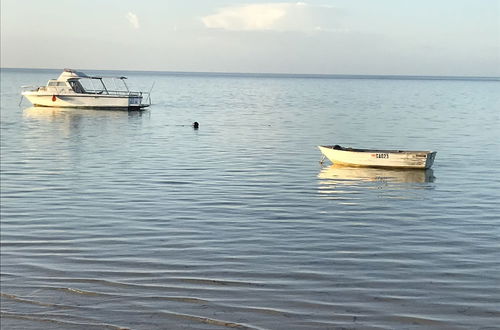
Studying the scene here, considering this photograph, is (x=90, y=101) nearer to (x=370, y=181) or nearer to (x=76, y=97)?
(x=76, y=97)

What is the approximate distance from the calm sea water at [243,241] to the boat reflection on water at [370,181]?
146 millimetres

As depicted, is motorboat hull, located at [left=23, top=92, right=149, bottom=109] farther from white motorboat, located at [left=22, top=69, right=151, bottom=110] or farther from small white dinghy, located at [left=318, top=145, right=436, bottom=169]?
small white dinghy, located at [left=318, top=145, right=436, bottom=169]

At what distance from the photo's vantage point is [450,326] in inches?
462

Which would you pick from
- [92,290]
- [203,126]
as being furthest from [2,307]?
[203,126]

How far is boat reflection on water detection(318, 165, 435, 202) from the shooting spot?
2677cm

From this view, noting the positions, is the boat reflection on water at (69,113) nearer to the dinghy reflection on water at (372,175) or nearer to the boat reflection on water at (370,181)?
the dinghy reflection on water at (372,175)

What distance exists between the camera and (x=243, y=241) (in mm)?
18062

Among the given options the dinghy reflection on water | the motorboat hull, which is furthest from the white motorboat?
the dinghy reflection on water

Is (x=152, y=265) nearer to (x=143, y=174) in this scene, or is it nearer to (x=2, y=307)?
(x=2, y=307)

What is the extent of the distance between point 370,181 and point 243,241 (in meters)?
12.3

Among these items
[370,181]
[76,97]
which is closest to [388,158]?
[370,181]

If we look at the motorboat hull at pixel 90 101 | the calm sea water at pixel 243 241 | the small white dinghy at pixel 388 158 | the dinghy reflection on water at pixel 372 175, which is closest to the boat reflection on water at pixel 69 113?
the motorboat hull at pixel 90 101

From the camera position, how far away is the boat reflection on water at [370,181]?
2677cm

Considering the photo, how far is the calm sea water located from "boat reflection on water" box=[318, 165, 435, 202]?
5.7 inches
